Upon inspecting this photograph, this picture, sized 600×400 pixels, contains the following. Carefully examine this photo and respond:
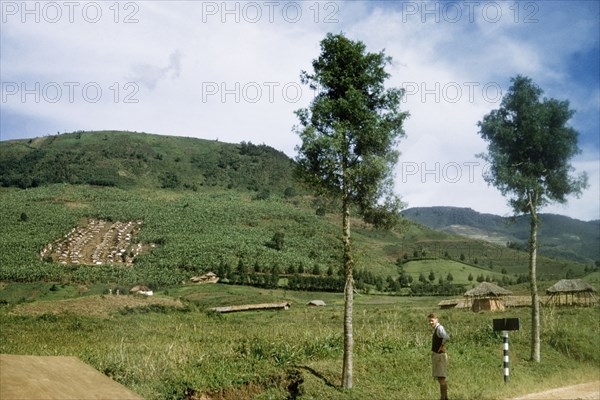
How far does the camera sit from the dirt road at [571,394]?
1348cm

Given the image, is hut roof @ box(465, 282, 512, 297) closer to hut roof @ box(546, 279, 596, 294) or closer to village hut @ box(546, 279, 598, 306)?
village hut @ box(546, 279, 598, 306)

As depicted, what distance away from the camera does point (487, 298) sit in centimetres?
6088

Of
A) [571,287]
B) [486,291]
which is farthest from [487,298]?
[571,287]

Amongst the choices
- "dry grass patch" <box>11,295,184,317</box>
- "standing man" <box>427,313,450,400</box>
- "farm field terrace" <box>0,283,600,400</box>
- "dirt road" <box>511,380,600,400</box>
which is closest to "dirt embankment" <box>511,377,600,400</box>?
"dirt road" <box>511,380,600,400</box>

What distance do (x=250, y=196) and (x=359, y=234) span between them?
43626 millimetres

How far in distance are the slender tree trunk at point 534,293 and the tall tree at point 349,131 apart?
7072mm

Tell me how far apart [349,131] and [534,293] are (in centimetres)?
975

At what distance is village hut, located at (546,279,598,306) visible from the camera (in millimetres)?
58844

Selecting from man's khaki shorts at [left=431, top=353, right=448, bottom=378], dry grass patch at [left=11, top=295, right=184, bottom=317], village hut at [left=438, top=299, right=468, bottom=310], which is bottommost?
village hut at [left=438, top=299, right=468, bottom=310]

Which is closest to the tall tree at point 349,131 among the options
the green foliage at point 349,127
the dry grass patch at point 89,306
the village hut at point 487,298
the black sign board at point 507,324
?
the green foliage at point 349,127

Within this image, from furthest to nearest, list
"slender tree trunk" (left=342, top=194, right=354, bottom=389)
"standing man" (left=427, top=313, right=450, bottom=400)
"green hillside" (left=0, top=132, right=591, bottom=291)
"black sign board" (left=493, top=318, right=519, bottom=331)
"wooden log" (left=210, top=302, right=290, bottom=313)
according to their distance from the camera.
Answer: "green hillside" (left=0, top=132, right=591, bottom=291) → "wooden log" (left=210, top=302, right=290, bottom=313) → "black sign board" (left=493, top=318, right=519, bottom=331) → "slender tree trunk" (left=342, top=194, right=354, bottom=389) → "standing man" (left=427, top=313, right=450, bottom=400)

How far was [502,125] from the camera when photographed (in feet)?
71.5

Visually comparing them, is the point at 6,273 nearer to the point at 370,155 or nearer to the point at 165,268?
the point at 165,268

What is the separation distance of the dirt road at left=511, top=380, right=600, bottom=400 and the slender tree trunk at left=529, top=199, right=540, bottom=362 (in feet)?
11.1
